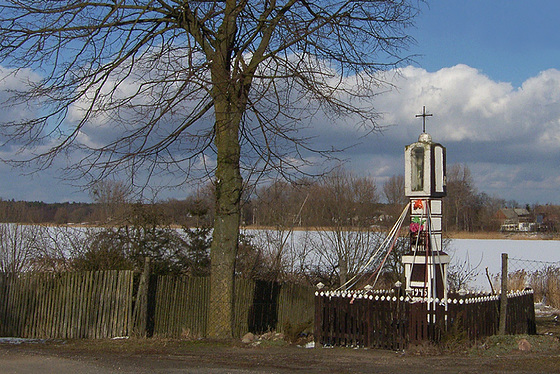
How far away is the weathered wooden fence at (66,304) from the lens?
14273 mm

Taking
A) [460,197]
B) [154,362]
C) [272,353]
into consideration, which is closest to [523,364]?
[272,353]

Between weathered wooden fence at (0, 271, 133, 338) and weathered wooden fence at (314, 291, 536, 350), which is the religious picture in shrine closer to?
weathered wooden fence at (314, 291, 536, 350)

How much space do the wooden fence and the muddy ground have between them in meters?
1.57

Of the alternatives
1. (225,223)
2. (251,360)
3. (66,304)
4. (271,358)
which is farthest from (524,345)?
(66,304)

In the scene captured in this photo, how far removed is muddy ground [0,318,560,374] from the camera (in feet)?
30.2

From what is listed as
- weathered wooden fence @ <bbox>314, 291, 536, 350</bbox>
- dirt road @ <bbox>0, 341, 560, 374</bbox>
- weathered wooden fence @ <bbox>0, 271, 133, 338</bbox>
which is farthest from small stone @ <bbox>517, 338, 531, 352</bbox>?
weathered wooden fence @ <bbox>0, 271, 133, 338</bbox>

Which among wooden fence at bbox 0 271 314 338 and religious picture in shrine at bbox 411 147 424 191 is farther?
wooden fence at bbox 0 271 314 338

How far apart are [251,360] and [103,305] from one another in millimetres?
5539

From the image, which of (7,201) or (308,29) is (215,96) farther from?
(7,201)

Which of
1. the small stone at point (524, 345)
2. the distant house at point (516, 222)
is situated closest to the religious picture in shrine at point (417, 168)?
the small stone at point (524, 345)

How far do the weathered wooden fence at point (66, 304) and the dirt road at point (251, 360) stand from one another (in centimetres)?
219

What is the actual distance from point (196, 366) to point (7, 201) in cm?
2500

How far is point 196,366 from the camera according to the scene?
371 inches

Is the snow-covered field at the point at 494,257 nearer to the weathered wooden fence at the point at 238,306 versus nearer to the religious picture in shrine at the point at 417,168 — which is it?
the weathered wooden fence at the point at 238,306
